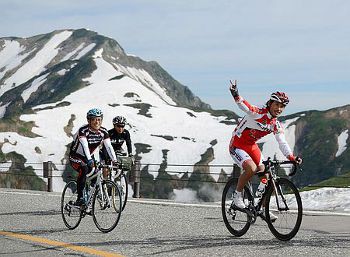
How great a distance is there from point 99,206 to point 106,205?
120 mm

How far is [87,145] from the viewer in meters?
10.1

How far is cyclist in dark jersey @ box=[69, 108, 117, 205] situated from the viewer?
1014cm

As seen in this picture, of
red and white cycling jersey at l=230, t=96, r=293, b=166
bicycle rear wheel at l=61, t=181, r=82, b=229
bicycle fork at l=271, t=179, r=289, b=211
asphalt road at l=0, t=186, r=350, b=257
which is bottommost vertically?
asphalt road at l=0, t=186, r=350, b=257

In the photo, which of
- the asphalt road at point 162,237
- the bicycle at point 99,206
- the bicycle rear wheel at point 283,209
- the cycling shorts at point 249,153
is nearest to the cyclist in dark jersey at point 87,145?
the bicycle at point 99,206

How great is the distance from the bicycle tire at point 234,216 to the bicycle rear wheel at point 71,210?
252 cm

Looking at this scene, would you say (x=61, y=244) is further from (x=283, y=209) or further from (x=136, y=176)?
(x=136, y=176)

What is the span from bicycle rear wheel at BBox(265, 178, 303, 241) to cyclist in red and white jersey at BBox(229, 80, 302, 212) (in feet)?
1.26

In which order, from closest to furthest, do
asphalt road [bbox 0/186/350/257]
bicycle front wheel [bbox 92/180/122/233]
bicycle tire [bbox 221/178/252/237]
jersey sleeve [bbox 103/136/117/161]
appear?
asphalt road [bbox 0/186/350/257], bicycle tire [bbox 221/178/252/237], bicycle front wheel [bbox 92/180/122/233], jersey sleeve [bbox 103/136/117/161]

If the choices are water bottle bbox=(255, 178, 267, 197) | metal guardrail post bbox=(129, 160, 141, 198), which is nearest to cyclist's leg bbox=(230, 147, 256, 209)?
water bottle bbox=(255, 178, 267, 197)

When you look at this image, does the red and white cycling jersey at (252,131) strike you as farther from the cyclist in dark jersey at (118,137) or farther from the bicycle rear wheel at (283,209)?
the cyclist in dark jersey at (118,137)

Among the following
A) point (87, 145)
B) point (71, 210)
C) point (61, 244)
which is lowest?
point (61, 244)

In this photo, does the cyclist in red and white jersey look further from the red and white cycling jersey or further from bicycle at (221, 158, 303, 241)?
bicycle at (221, 158, 303, 241)

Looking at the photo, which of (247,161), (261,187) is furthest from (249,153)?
(261,187)

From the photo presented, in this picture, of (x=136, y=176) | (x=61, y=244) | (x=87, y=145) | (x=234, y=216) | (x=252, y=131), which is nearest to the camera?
(x=61, y=244)
